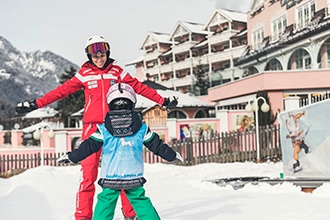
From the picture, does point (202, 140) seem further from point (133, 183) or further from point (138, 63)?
point (138, 63)

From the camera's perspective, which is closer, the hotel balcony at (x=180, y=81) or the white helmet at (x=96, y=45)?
the white helmet at (x=96, y=45)

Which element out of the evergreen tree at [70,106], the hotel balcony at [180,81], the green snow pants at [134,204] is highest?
the hotel balcony at [180,81]

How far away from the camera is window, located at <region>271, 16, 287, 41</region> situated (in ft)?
98.2

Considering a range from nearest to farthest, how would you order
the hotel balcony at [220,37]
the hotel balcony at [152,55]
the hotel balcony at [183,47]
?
the hotel balcony at [220,37]
the hotel balcony at [183,47]
the hotel balcony at [152,55]

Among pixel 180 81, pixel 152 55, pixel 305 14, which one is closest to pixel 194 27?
pixel 180 81

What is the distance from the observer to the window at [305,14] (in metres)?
26.4

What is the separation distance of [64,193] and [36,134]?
885 cm

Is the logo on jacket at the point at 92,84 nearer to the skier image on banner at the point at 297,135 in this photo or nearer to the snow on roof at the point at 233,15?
the skier image on banner at the point at 297,135

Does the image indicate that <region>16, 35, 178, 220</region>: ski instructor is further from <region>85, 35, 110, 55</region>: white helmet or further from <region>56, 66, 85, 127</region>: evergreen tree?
<region>56, 66, 85, 127</region>: evergreen tree

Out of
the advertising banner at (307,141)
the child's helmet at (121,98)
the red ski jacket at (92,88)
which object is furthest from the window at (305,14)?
the child's helmet at (121,98)

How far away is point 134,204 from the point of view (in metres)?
3.59

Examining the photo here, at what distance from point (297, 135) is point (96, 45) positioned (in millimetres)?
5644

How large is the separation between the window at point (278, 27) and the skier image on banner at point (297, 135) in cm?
2220

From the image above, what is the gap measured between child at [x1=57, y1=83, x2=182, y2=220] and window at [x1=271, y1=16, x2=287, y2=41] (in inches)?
1102
